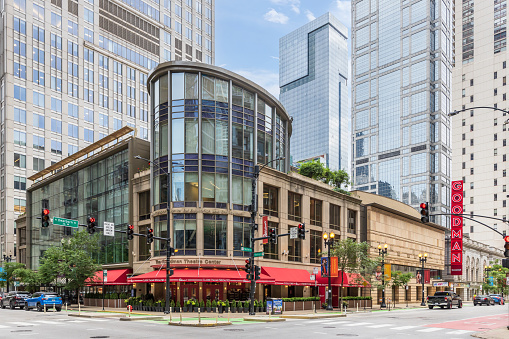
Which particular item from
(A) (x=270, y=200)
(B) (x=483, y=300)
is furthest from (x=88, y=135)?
(B) (x=483, y=300)

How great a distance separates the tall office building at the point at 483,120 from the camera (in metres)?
143

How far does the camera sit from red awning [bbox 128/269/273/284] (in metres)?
41.8

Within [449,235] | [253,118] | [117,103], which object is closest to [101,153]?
[253,118]

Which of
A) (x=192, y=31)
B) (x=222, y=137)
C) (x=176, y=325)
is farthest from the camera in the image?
Result: (x=192, y=31)

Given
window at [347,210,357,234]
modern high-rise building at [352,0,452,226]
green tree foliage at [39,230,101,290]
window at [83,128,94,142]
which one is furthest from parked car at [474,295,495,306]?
modern high-rise building at [352,0,452,226]

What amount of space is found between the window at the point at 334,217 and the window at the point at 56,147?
2324 inches

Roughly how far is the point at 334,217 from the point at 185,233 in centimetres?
2269

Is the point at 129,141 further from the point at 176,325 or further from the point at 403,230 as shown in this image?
the point at 403,230

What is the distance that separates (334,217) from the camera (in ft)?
201

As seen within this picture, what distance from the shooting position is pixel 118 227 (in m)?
54.2

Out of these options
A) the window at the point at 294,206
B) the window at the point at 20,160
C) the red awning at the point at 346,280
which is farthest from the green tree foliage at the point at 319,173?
the window at the point at 20,160

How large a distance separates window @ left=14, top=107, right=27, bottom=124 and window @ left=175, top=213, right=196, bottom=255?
59890mm

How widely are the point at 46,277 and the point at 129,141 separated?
17.8 m

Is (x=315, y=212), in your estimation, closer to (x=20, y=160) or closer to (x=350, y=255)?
(x=350, y=255)
